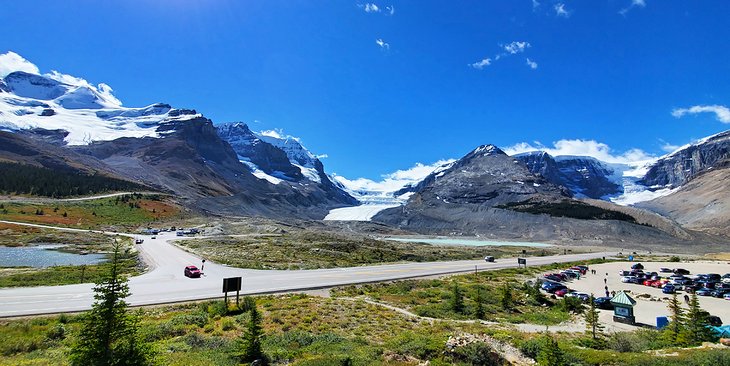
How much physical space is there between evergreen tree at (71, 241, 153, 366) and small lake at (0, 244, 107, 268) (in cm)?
5604

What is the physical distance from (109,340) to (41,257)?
6951cm

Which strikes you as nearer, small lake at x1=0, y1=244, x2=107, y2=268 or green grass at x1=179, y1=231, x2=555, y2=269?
green grass at x1=179, y1=231, x2=555, y2=269

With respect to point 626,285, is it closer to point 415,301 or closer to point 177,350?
point 415,301

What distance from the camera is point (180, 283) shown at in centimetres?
3691

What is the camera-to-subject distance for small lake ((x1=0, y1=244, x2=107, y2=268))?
55.7 metres

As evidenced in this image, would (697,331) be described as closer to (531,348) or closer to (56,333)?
(531,348)

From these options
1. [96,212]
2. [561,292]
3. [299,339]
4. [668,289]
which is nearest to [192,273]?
[299,339]

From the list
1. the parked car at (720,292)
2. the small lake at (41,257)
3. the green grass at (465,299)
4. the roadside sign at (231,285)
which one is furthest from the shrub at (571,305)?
the small lake at (41,257)

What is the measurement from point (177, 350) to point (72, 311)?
1460 centimetres

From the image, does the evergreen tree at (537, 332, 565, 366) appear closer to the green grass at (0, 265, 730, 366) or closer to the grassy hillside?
the green grass at (0, 265, 730, 366)

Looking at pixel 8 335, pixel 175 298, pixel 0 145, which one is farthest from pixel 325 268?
pixel 0 145

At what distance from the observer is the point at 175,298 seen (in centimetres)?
3067

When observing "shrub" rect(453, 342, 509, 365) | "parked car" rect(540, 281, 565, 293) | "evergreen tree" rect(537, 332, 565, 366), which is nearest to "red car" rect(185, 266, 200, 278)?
"shrub" rect(453, 342, 509, 365)

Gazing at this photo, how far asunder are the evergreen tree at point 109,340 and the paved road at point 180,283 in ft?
64.0
